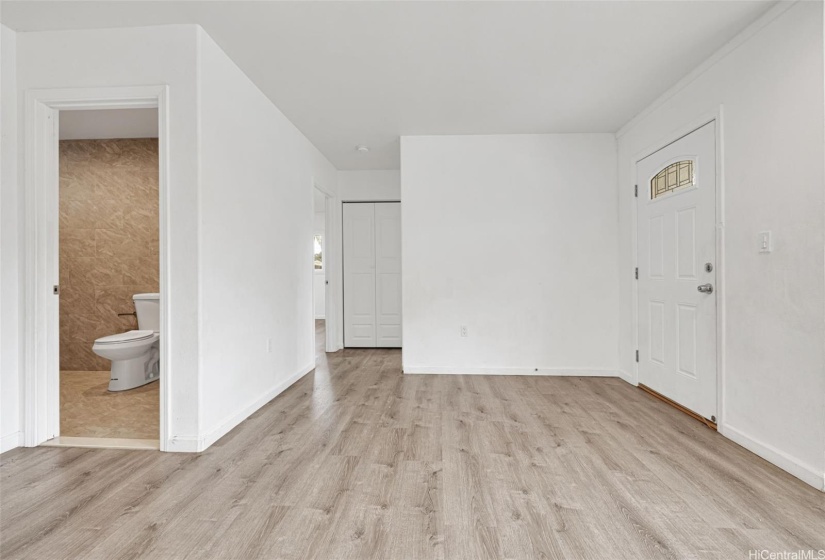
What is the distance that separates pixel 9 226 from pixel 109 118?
71.1 inches

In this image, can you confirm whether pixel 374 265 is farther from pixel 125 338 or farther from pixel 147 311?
pixel 125 338

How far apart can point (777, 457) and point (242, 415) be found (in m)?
3.17

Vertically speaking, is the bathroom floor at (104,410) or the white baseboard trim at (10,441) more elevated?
the white baseboard trim at (10,441)

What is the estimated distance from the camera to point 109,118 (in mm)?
3650

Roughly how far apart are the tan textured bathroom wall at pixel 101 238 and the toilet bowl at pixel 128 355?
A: 0.73 meters

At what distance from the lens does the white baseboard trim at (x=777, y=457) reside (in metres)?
1.88

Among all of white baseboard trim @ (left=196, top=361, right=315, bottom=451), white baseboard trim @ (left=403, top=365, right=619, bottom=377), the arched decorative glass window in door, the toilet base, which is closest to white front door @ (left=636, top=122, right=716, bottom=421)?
the arched decorative glass window in door

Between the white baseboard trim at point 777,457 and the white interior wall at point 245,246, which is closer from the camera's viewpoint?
the white baseboard trim at point 777,457

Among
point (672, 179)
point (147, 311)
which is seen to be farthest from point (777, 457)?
point (147, 311)

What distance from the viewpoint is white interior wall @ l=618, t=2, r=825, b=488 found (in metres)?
1.92

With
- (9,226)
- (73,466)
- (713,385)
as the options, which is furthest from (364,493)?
(9,226)

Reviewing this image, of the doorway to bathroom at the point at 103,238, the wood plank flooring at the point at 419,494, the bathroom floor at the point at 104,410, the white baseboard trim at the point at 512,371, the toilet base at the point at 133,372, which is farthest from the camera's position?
the doorway to bathroom at the point at 103,238

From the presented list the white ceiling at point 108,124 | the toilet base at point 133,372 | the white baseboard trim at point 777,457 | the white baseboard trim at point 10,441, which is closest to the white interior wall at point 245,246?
the white baseboard trim at point 10,441

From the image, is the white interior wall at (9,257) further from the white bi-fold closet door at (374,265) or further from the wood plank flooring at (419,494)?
the white bi-fold closet door at (374,265)
